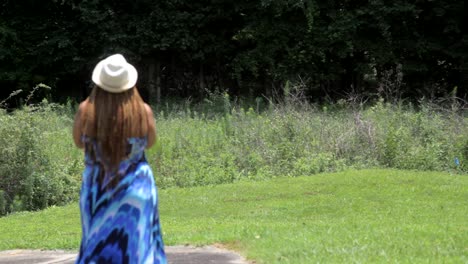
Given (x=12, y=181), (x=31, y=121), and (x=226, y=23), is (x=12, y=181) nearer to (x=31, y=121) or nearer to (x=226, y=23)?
(x=31, y=121)

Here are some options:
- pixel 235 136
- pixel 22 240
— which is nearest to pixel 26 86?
pixel 235 136

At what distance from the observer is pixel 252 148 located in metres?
17.7

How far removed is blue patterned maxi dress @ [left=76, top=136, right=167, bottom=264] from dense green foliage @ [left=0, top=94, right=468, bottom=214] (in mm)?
10419

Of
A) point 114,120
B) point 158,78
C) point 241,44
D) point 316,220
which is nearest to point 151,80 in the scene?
point 158,78

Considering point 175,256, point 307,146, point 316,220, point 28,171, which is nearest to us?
point 175,256

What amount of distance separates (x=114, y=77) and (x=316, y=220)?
723 cm

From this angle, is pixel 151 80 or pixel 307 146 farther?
pixel 151 80

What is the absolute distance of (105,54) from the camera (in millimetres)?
32688

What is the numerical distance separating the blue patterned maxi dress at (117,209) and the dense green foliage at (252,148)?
410 inches

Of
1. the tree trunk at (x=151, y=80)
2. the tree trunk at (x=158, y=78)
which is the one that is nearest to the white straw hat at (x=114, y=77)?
the tree trunk at (x=151, y=80)

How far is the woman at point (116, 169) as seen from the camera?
4406mm

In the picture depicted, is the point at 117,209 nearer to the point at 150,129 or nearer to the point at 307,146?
the point at 150,129

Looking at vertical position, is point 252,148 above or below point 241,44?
below

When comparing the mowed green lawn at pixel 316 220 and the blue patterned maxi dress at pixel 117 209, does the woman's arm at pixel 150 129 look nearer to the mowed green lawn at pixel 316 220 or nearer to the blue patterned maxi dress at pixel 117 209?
the blue patterned maxi dress at pixel 117 209
